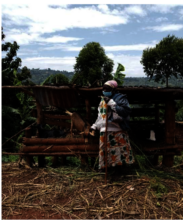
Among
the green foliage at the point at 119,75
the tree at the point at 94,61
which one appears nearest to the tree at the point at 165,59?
the tree at the point at 94,61

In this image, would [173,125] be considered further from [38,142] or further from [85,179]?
[38,142]

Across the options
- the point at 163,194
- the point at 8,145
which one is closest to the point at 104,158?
the point at 163,194

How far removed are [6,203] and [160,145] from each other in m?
3.76

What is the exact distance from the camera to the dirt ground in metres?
3.66

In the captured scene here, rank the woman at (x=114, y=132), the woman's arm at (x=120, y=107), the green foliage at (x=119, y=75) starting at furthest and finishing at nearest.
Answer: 1. the green foliage at (x=119, y=75)
2. the woman at (x=114, y=132)
3. the woman's arm at (x=120, y=107)

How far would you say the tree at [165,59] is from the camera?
31.6 m

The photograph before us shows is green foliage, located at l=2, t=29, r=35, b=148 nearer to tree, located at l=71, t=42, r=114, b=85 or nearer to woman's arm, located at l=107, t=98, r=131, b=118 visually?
woman's arm, located at l=107, t=98, r=131, b=118

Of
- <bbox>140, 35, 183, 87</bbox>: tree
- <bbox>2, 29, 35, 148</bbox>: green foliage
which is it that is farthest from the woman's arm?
<bbox>140, 35, 183, 87</bbox>: tree

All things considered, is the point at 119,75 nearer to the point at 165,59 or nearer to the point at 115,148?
the point at 115,148

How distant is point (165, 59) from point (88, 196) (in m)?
30.6

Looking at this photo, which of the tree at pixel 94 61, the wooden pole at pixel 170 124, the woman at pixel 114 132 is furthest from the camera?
the tree at pixel 94 61

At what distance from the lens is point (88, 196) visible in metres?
4.17

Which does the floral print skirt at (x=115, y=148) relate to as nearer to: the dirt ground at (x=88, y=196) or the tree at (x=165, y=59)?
the dirt ground at (x=88, y=196)

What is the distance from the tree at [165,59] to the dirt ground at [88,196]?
96.9 ft
